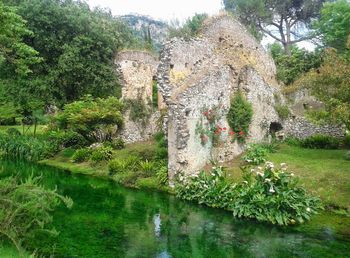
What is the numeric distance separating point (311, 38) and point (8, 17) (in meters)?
41.1

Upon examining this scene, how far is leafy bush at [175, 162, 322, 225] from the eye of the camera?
49.5 ft

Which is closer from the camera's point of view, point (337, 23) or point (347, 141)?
point (347, 141)

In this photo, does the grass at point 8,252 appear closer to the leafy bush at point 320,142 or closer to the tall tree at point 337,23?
the leafy bush at point 320,142

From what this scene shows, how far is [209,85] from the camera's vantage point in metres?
21.2

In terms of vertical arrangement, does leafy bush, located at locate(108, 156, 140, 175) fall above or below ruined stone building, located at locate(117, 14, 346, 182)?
below

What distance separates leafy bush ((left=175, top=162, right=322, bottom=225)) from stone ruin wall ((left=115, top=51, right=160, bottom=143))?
14428 mm

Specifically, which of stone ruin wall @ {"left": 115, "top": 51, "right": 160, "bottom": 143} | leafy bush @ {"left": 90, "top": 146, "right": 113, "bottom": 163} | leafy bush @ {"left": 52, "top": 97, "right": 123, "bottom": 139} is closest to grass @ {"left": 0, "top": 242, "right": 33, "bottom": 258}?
leafy bush @ {"left": 90, "top": 146, "right": 113, "bottom": 163}

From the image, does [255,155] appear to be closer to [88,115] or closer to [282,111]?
[282,111]

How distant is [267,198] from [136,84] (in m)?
19.1

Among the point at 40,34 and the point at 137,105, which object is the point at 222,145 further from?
the point at 40,34

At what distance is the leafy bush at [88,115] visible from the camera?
2744cm

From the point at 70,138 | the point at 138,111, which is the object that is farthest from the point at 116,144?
the point at 70,138

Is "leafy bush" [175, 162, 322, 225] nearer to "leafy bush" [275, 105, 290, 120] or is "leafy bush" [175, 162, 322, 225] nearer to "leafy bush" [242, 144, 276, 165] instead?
"leafy bush" [242, 144, 276, 165]

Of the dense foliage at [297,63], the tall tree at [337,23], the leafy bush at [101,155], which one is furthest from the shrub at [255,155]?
the tall tree at [337,23]
